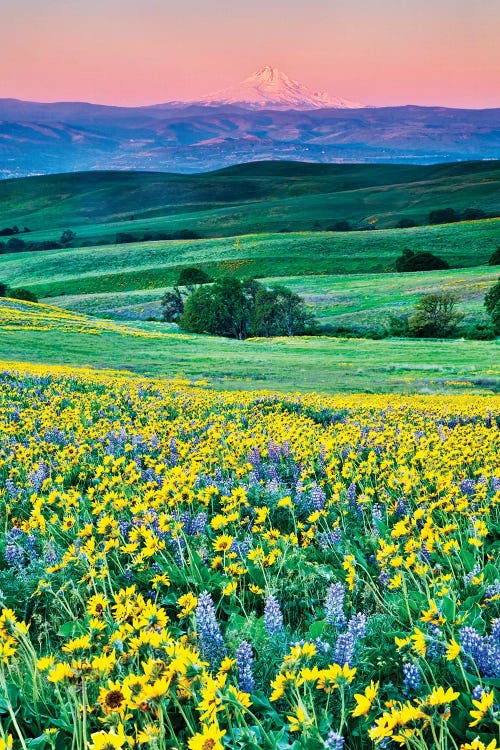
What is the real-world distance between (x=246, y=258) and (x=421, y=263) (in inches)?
1299

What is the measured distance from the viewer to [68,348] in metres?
Result: 36.8

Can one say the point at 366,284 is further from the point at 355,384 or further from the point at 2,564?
the point at 2,564

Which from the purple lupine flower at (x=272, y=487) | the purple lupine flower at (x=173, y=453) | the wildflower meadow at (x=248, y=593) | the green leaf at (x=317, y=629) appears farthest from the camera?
the purple lupine flower at (x=173, y=453)

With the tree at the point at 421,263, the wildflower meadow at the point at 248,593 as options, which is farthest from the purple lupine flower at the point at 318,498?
the tree at the point at 421,263

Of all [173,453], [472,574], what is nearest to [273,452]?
[173,453]

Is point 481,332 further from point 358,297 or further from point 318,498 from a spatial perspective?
point 318,498

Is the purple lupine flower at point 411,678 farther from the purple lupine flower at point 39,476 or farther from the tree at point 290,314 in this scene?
the tree at point 290,314

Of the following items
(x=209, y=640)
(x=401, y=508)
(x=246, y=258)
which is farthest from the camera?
(x=246, y=258)

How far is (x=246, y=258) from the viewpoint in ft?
370

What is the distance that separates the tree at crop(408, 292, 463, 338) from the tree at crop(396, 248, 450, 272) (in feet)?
123

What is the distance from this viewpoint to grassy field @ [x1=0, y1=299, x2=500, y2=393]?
87.0ft

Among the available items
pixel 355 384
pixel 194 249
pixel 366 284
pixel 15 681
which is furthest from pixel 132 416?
pixel 194 249

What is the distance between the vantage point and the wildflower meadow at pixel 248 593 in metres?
2.49

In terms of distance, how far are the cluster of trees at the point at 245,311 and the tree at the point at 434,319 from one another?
12.4m
